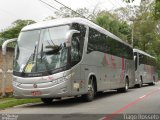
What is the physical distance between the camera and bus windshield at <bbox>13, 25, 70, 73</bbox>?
1622 cm

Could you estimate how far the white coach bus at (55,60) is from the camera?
15969 millimetres

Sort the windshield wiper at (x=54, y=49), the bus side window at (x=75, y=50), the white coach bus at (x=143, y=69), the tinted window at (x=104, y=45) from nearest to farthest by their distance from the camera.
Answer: the windshield wiper at (x=54, y=49) < the bus side window at (x=75, y=50) < the tinted window at (x=104, y=45) < the white coach bus at (x=143, y=69)

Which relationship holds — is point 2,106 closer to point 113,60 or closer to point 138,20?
point 113,60

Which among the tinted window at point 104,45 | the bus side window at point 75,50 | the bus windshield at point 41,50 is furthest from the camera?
the tinted window at point 104,45

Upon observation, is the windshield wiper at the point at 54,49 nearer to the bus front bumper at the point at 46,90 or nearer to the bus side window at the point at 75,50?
the bus side window at the point at 75,50

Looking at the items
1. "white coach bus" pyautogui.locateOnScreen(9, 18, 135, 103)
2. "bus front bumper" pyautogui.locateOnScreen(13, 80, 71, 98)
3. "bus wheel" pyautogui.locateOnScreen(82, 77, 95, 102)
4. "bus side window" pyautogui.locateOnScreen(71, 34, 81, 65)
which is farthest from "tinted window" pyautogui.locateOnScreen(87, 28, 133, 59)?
"bus front bumper" pyautogui.locateOnScreen(13, 80, 71, 98)

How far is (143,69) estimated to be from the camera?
38.5m

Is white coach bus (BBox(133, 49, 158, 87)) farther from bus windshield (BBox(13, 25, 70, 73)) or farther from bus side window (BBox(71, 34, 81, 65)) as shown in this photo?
bus windshield (BBox(13, 25, 70, 73))

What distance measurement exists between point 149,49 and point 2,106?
62.1 metres

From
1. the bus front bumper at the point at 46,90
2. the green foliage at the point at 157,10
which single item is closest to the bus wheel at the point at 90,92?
the bus front bumper at the point at 46,90

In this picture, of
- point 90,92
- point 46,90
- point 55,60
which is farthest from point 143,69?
point 46,90

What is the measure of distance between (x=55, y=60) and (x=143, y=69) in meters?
23.5

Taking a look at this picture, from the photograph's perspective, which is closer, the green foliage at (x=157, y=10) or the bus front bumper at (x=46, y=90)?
the bus front bumper at (x=46, y=90)

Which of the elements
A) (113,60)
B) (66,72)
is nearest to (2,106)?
(66,72)
